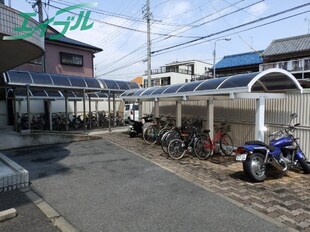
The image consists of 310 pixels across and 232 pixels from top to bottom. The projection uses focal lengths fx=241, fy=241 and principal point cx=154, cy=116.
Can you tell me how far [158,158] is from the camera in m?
7.47

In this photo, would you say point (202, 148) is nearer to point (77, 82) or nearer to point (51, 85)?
point (51, 85)

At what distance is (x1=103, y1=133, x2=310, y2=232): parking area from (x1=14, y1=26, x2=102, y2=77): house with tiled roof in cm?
1210

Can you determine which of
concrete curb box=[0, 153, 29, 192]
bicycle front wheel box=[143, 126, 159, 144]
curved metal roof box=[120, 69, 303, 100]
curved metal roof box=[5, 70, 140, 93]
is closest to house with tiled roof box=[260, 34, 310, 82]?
curved metal roof box=[120, 69, 303, 100]

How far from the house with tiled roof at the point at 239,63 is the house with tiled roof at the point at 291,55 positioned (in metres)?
1.82

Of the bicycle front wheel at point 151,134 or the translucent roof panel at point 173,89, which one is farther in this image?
the bicycle front wheel at point 151,134

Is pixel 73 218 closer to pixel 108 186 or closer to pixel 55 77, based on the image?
pixel 108 186

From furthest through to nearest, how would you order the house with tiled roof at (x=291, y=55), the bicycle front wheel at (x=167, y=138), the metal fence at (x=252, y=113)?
the house with tiled roof at (x=291, y=55)
the bicycle front wheel at (x=167, y=138)
the metal fence at (x=252, y=113)

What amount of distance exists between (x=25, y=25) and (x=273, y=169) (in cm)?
631

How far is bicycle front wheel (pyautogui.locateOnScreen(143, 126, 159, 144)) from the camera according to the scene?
10094mm

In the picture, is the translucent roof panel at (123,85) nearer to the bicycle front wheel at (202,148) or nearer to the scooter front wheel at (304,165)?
the bicycle front wheel at (202,148)

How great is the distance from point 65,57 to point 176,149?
13378 millimetres

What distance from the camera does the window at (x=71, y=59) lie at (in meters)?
17.3

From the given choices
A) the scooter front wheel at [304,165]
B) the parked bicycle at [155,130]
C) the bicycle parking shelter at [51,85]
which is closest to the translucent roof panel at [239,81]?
the scooter front wheel at [304,165]

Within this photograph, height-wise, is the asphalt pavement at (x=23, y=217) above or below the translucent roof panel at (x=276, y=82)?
below
